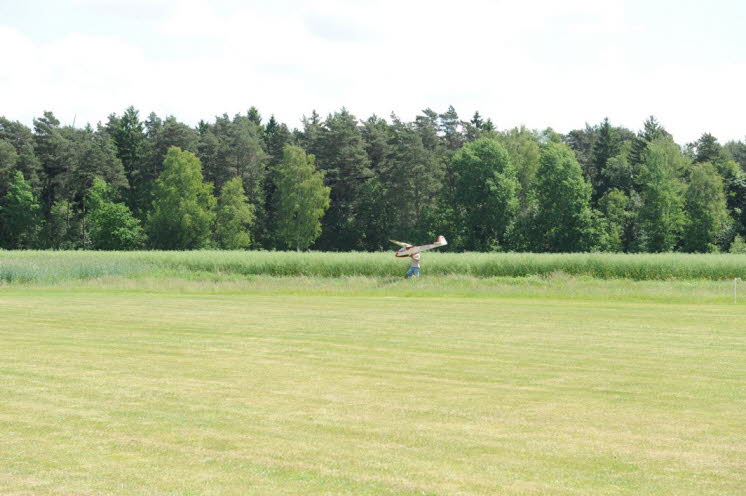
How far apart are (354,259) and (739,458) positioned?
49712 millimetres

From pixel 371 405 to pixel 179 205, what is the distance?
94897mm

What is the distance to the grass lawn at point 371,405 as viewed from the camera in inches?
369

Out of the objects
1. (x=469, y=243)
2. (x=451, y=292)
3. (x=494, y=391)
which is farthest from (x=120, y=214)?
(x=494, y=391)

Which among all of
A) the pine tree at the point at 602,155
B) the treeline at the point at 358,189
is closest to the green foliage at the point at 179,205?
the treeline at the point at 358,189

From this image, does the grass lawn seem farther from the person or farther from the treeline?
the treeline

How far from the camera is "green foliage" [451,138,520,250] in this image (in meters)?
99.8

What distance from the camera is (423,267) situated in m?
56.3

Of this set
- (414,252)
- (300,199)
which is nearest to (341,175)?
(300,199)

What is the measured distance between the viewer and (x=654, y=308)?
32812mm

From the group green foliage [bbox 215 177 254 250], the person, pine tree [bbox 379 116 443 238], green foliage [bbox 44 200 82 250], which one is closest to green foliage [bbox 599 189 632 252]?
pine tree [bbox 379 116 443 238]

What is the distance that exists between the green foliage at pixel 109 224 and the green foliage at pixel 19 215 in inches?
305

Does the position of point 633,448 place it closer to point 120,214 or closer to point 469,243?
point 469,243

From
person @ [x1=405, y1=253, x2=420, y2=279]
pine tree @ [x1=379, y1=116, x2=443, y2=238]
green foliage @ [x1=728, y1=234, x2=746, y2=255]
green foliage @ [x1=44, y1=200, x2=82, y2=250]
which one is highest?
pine tree @ [x1=379, y1=116, x2=443, y2=238]

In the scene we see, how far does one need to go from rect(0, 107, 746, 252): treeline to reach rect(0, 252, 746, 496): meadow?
6735 centimetres
